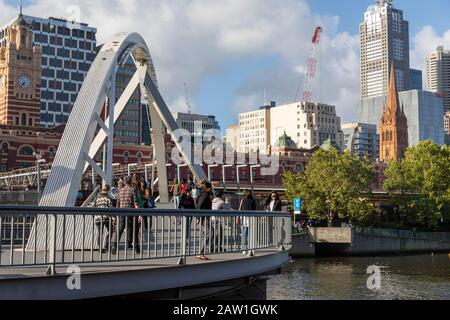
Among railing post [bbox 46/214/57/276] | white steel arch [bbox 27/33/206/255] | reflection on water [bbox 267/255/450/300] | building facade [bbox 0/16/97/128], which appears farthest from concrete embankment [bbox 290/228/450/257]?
building facade [bbox 0/16/97/128]

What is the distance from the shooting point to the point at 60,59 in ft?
517

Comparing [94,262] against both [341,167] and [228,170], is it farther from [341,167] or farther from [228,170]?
[228,170]

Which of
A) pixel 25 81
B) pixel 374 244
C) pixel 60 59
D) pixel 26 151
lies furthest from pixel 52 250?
pixel 60 59

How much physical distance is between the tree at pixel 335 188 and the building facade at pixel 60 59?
88.2 metres

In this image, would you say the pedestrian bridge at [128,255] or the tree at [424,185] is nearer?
the pedestrian bridge at [128,255]

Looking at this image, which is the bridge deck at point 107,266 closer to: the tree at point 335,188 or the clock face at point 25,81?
the tree at point 335,188

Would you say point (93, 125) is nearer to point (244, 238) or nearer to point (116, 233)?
point (244, 238)

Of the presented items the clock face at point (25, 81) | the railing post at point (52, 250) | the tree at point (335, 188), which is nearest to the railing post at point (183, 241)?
the railing post at point (52, 250)

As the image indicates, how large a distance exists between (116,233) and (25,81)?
121563mm

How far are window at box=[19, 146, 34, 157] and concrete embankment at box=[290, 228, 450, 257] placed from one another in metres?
40.3

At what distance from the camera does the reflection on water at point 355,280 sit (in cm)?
3522

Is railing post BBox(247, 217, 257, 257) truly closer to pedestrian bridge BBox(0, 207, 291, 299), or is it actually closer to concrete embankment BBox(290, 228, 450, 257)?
pedestrian bridge BBox(0, 207, 291, 299)

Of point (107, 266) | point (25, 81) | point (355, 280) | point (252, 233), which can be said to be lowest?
point (355, 280)
